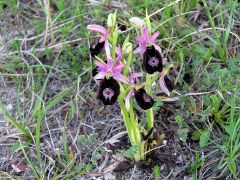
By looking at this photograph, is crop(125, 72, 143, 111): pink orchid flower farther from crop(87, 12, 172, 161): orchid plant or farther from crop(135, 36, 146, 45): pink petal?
crop(135, 36, 146, 45): pink petal

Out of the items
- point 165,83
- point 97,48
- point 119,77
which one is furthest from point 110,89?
point 165,83

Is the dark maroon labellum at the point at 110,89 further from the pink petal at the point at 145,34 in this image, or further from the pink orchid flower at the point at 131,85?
the pink petal at the point at 145,34

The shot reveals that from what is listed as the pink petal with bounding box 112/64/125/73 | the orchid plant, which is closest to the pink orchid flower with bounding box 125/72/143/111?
the orchid plant

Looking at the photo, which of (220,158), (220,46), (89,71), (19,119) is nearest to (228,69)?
(220,46)

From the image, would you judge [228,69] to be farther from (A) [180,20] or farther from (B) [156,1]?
(B) [156,1]

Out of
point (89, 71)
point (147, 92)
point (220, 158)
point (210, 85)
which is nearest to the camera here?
point (147, 92)

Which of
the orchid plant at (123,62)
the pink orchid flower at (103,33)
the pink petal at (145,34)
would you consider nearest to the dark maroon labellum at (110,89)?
the orchid plant at (123,62)
